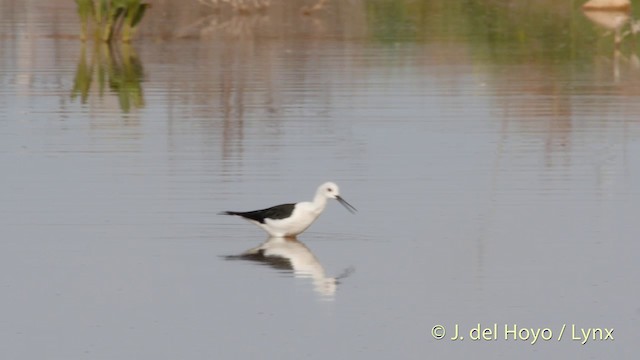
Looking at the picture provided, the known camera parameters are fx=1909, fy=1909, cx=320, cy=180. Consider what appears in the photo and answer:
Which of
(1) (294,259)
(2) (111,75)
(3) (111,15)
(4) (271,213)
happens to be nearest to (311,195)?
(4) (271,213)

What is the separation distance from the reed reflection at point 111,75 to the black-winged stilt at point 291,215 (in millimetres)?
6567

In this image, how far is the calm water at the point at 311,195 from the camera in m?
8.92

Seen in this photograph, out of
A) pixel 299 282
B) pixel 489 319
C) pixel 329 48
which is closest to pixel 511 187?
pixel 299 282

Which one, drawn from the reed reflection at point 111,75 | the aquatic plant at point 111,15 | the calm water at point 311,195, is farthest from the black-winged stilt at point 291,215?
the aquatic plant at point 111,15

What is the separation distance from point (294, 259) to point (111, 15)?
15219 millimetres

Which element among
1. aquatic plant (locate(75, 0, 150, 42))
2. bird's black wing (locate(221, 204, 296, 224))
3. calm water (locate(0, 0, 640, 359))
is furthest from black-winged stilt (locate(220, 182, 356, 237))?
aquatic plant (locate(75, 0, 150, 42))

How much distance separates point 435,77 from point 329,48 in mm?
4367

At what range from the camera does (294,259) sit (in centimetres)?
1083

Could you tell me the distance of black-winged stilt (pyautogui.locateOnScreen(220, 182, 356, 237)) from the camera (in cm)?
1142

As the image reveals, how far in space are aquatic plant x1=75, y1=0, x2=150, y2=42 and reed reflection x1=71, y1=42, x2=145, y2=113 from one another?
236mm

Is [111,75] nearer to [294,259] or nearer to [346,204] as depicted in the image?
[346,204]

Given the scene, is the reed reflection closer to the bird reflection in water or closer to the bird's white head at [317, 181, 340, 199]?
the bird's white head at [317, 181, 340, 199]

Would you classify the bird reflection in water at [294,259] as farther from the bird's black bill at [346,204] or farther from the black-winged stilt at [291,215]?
the bird's black bill at [346,204]

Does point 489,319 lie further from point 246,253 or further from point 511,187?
point 511,187
